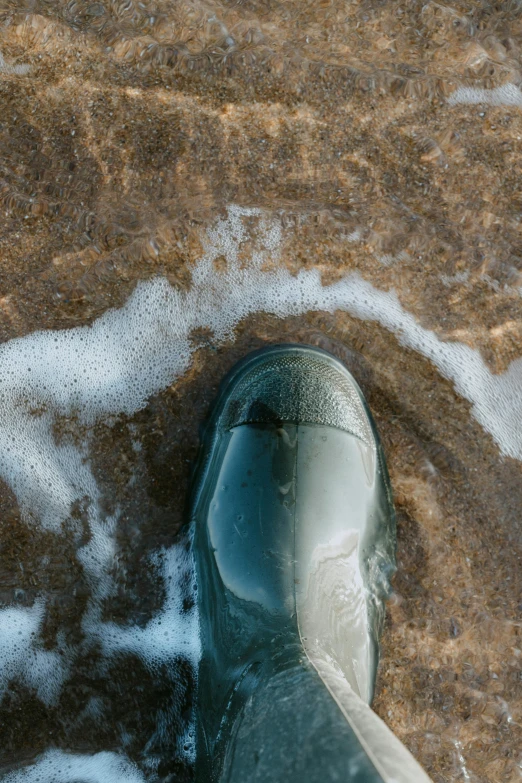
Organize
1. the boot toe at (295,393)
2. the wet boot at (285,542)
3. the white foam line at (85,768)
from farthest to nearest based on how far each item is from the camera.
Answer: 1. the white foam line at (85,768)
2. the boot toe at (295,393)
3. the wet boot at (285,542)

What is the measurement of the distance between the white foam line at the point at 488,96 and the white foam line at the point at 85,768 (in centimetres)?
206

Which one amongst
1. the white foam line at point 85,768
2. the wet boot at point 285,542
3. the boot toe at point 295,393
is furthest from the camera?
the white foam line at point 85,768

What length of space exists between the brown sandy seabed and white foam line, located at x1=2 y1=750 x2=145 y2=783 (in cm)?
4

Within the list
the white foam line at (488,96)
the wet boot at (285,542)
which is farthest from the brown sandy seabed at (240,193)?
the wet boot at (285,542)

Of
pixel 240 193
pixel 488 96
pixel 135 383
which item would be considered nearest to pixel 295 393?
pixel 135 383

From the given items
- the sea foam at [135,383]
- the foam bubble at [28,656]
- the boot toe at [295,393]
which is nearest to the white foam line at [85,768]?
the sea foam at [135,383]

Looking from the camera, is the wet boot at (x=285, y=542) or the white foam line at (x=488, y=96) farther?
the white foam line at (x=488, y=96)

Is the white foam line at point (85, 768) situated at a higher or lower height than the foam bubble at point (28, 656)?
lower

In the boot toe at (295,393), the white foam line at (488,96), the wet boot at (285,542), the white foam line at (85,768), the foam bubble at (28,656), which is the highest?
the white foam line at (488,96)

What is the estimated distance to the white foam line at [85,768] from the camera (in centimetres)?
182

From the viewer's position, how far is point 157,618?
185 centimetres

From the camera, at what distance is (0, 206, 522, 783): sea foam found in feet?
6.06

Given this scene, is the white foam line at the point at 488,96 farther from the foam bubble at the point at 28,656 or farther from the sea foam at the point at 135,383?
the foam bubble at the point at 28,656

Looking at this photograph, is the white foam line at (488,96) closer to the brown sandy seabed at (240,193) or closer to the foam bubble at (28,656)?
the brown sandy seabed at (240,193)
